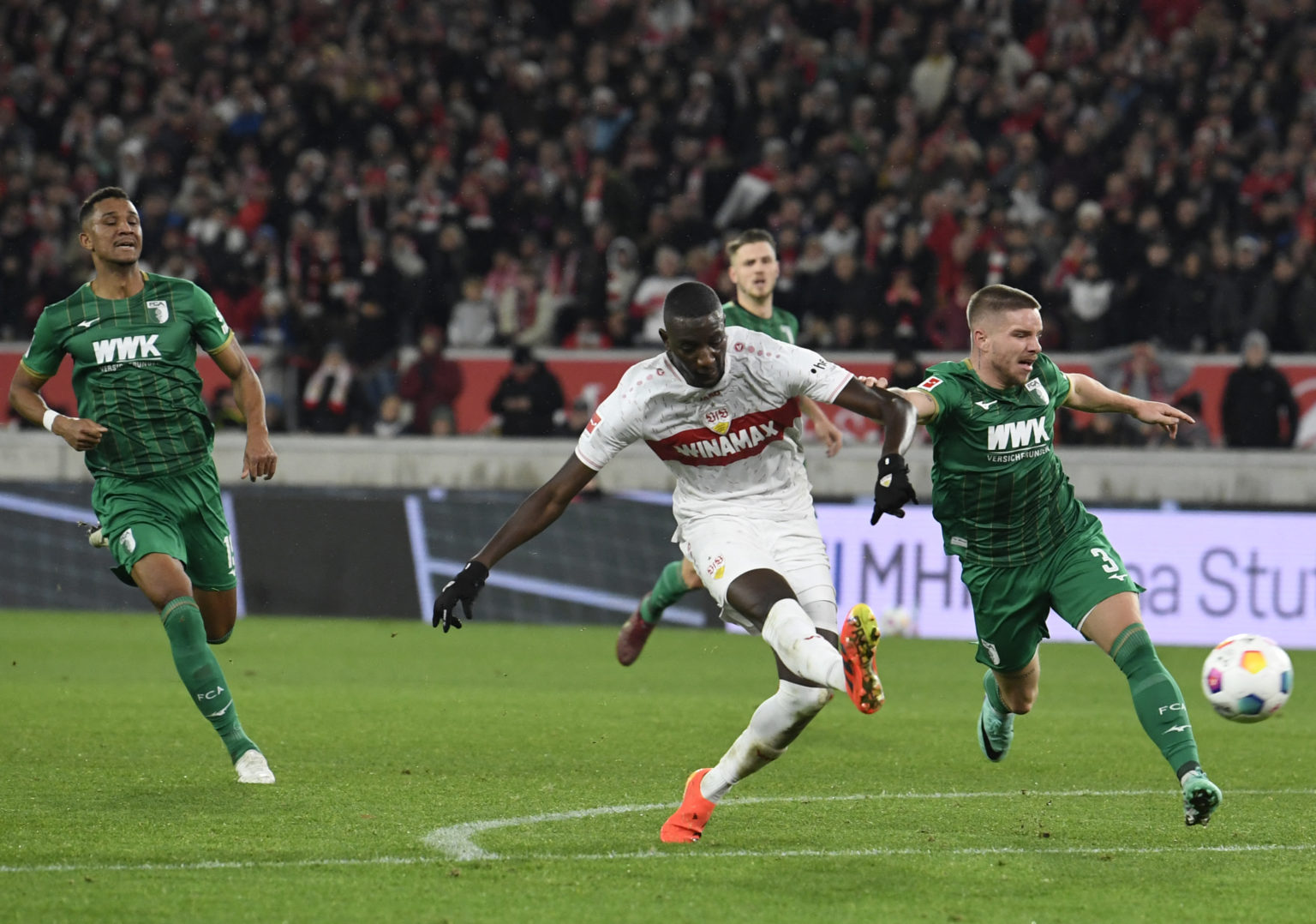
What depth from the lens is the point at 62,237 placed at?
21.1 metres

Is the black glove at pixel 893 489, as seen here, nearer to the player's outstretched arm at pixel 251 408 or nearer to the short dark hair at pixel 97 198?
the player's outstretched arm at pixel 251 408

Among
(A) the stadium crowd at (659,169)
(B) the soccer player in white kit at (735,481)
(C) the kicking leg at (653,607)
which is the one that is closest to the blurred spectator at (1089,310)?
(A) the stadium crowd at (659,169)

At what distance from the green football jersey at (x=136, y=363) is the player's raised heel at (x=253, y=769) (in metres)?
1.30

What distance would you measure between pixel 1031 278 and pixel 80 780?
38.7 feet

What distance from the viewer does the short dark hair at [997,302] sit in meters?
6.80

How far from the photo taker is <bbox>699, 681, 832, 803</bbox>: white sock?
6.07m

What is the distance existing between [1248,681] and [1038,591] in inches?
33.4

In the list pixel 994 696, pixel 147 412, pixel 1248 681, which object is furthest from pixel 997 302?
pixel 147 412

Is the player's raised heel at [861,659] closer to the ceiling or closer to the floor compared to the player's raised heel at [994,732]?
closer to the ceiling

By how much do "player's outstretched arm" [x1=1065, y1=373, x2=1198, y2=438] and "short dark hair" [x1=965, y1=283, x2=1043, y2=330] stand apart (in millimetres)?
441

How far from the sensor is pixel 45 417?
26.0ft

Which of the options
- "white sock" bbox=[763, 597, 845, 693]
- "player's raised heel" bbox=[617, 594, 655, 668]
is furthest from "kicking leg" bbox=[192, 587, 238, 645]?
"white sock" bbox=[763, 597, 845, 693]

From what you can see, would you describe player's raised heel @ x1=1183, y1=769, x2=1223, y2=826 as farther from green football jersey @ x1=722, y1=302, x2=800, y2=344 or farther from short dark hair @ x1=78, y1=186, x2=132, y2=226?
short dark hair @ x1=78, y1=186, x2=132, y2=226

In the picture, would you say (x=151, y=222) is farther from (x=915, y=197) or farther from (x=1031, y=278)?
(x=1031, y=278)
